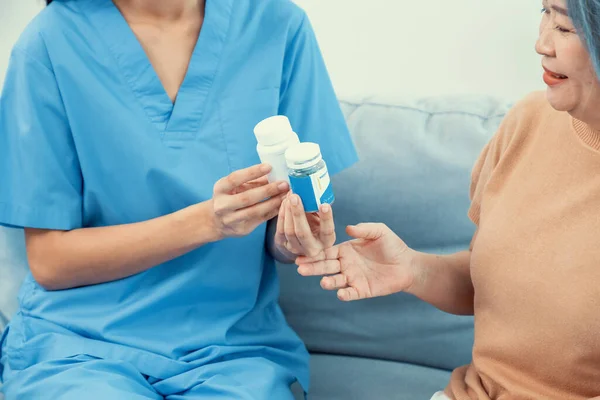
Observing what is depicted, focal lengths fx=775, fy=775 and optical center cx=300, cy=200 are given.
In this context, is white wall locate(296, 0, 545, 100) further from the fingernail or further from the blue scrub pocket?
the fingernail

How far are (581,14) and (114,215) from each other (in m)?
0.71

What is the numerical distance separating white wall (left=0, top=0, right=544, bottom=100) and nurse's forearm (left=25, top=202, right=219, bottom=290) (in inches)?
29.3

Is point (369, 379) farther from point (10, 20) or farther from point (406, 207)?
point (10, 20)

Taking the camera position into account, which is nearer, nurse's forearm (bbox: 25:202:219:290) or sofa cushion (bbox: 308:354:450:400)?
nurse's forearm (bbox: 25:202:219:290)

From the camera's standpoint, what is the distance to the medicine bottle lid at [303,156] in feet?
Result: 2.96

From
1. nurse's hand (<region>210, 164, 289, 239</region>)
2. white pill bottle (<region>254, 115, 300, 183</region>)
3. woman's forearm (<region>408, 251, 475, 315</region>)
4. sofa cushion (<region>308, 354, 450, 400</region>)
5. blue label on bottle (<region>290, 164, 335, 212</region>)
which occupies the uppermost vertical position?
white pill bottle (<region>254, 115, 300, 183</region>)

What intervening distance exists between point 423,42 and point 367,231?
2.80ft

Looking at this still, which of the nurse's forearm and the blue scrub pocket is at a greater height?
the blue scrub pocket

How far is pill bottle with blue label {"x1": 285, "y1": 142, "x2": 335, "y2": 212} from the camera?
0.90m

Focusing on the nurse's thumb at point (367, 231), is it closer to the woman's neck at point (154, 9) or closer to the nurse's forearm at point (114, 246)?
the nurse's forearm at point (114, 246)

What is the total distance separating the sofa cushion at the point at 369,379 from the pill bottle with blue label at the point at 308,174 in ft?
1.81

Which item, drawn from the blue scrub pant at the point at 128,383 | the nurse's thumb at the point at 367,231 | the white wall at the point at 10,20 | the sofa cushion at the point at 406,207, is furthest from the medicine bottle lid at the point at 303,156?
the white wall at the point at 10,20

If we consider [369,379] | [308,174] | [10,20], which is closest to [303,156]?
[308,174]

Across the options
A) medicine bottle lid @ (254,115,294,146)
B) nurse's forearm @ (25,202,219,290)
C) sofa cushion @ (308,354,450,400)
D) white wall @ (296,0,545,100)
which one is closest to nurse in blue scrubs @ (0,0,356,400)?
nurse's forearm @ (25,202,219,290)
